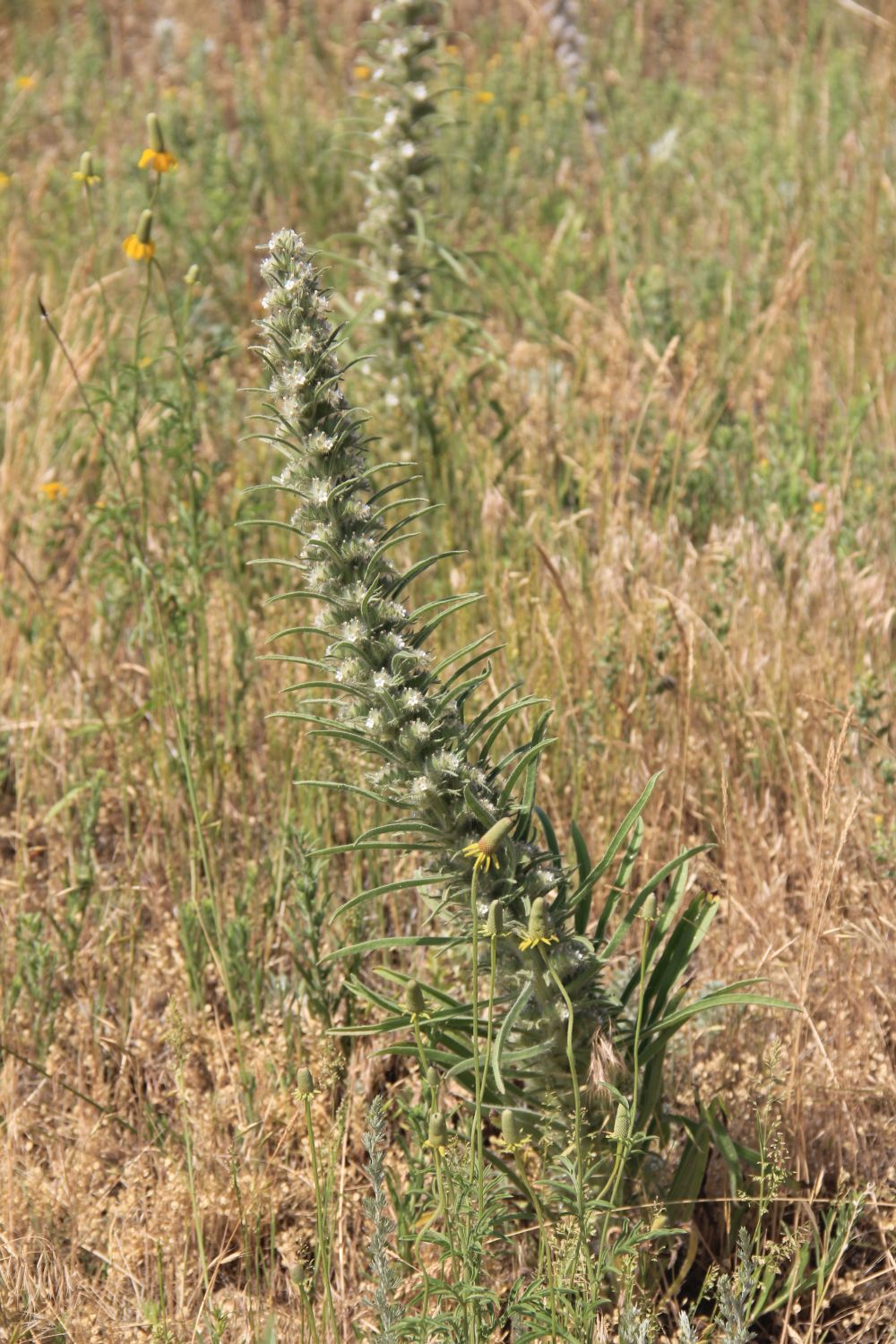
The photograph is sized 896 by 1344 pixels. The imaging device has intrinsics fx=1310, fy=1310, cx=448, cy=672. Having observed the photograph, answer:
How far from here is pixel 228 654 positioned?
3320mm

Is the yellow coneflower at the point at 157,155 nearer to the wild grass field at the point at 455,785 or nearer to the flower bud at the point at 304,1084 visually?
the wild grass field at the point at 455,785

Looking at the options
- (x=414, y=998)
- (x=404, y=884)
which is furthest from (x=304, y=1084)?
(x=404, y=884)

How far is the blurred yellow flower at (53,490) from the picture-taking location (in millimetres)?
3670

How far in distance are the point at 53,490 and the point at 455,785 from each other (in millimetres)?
2290

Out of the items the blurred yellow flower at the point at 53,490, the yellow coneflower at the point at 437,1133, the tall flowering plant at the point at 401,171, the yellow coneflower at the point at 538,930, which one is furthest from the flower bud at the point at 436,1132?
the tall flowering plant at the point at 401,171

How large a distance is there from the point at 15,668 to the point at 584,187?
381cm

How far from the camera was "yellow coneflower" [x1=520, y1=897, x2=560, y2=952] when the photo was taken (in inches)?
63.9

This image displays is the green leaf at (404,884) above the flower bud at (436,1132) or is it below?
above

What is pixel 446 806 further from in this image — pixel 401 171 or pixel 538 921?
pixel 401 171

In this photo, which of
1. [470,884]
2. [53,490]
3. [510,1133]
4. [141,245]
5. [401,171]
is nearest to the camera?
[510,1133]

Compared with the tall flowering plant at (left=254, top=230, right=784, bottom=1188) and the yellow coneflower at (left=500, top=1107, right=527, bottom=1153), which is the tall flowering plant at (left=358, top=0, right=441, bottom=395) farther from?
the yellow coneflower at (left=500, top=1107, right=527, bottom=1153)

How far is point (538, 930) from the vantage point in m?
1.66

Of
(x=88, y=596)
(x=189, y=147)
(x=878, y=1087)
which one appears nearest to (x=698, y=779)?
(x=878, y=1087)

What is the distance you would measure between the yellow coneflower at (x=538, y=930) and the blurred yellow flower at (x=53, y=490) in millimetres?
2420
